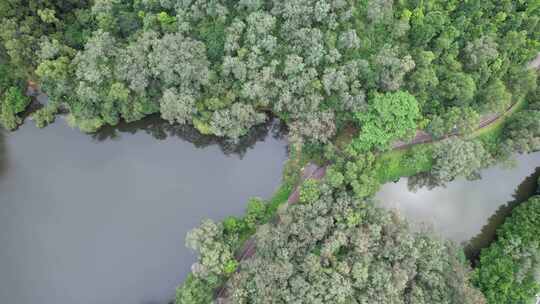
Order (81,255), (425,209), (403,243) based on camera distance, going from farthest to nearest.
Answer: (425,209) < (81,255) < (403,243)

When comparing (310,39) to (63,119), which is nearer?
(310,39)

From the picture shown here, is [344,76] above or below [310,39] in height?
below

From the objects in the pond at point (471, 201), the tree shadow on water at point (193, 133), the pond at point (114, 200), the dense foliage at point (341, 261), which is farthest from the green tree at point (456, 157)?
the tree shadow on water at point (193, 133)

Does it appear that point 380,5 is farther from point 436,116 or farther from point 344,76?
point 436,116

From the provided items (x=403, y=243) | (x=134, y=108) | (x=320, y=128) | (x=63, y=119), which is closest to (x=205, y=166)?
(x=134, y=108)

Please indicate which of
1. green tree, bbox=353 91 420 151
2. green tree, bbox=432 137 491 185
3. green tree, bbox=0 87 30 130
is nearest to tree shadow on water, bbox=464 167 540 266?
green tree, bbox=432 137 491 185

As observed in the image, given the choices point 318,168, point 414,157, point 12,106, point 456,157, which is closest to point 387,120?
point 414,157

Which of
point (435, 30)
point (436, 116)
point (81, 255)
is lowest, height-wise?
point (81, 255)

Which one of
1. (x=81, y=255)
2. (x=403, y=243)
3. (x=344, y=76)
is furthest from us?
(x=81, y=255)
